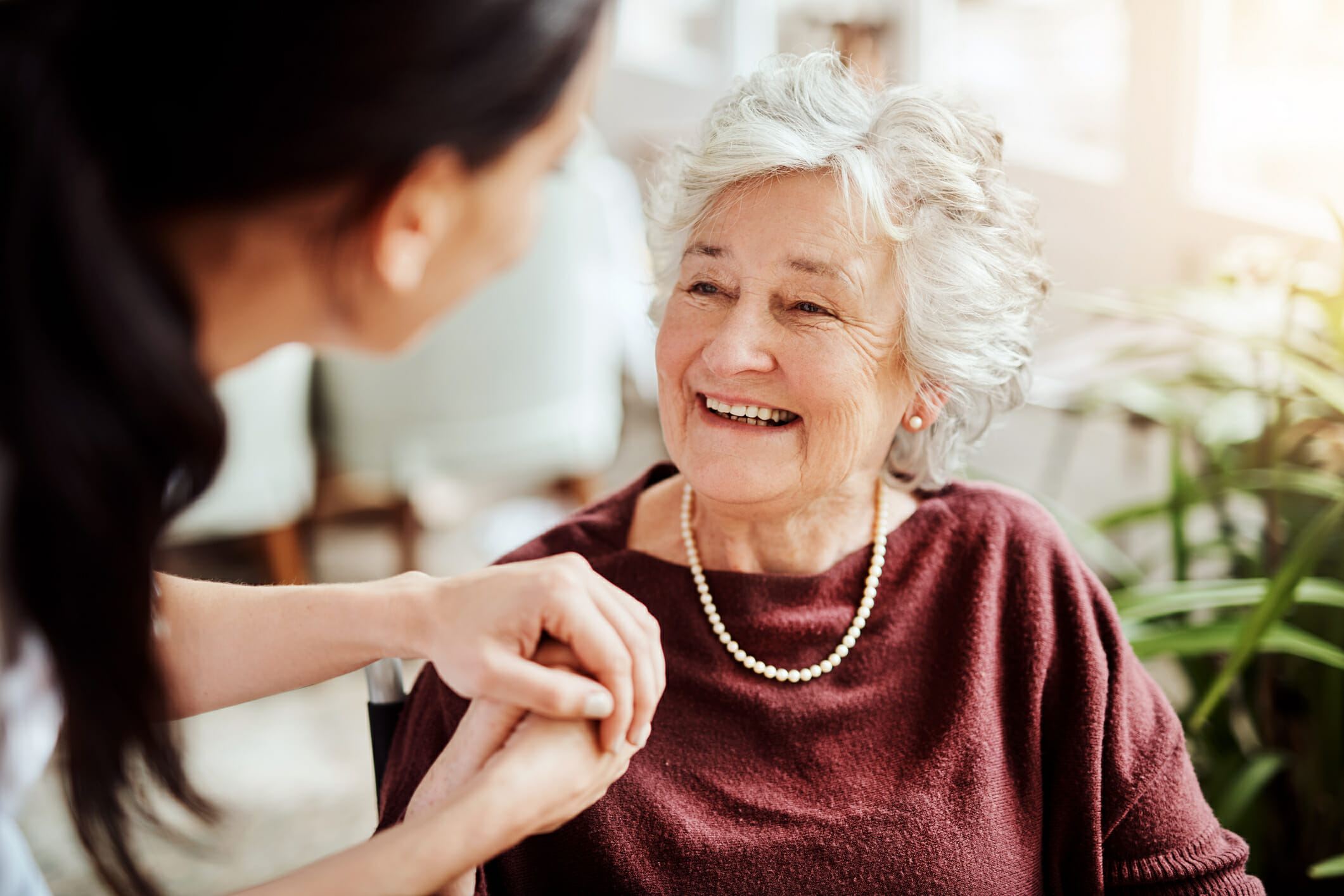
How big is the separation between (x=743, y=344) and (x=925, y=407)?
27 cm

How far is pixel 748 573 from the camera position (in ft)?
4.17

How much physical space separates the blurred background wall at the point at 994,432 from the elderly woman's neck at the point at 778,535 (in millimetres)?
766

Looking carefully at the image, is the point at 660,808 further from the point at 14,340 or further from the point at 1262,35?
the point at 1262,35

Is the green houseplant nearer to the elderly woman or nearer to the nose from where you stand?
the elderly woman

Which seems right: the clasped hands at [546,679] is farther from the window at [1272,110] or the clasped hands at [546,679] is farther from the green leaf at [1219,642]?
the window at [1272,110]

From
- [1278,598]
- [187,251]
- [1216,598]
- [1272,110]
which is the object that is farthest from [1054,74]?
[187,251]

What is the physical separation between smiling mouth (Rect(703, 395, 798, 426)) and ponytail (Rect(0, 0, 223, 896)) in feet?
2.17

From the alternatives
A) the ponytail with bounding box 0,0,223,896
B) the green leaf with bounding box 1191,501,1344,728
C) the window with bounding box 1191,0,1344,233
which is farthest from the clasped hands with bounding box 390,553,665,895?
the window with bounding box 1191,0,1344,233

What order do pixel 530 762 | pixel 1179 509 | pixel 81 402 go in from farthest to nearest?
pixel 1179 509, pixel 530 762, pixel 81 402

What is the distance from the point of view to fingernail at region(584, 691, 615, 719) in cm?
80

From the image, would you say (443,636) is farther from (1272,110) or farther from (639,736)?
(1272,110)

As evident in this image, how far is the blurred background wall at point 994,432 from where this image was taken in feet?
7.27

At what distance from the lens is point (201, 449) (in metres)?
0.63

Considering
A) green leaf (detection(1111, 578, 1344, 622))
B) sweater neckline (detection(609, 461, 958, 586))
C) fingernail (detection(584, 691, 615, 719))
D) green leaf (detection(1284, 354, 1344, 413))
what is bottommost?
green leaf (detection(1111, 578, 1344, 622))
